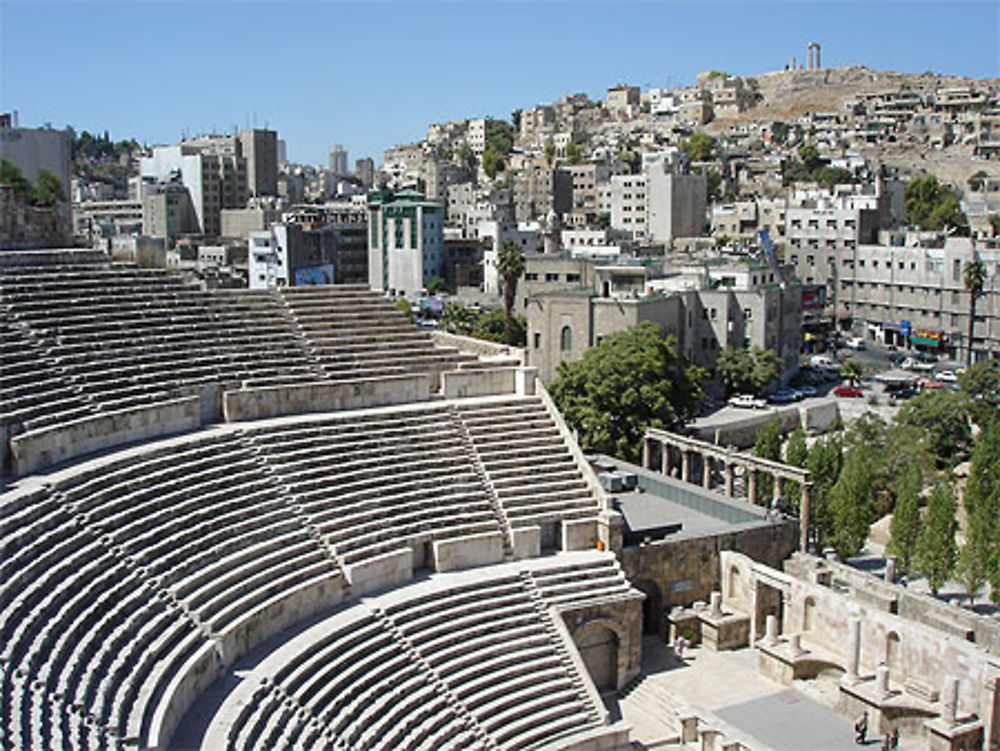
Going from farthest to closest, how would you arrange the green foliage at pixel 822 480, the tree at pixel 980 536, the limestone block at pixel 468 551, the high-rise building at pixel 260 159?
the high-rise building at pixel 260 159 → the green foliage at pixel 822 480 → the tree at pixel 980 536 → the limestone block at pixel 468 551

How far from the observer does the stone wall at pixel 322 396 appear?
2653 cm

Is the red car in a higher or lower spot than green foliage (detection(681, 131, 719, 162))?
lower

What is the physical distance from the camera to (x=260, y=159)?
143500mm

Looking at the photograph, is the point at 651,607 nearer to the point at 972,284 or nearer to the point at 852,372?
the point at 852,372

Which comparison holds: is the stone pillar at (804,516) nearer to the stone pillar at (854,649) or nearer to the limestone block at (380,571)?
the stone pillar at (854,649)

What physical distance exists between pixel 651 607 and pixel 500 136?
15818cm

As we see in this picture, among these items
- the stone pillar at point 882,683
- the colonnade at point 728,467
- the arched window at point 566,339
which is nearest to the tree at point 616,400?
the colonnade at point 728,467

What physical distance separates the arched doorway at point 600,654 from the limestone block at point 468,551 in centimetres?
271

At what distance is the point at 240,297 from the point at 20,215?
225 inches

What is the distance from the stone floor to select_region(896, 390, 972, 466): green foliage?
79.1ft

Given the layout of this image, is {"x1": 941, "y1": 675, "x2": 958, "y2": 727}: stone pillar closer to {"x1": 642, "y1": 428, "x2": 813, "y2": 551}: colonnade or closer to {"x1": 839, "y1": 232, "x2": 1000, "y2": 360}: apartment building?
{"x1": 642, "y1": 428, "x2": 813, "y2": 551}: colonnade

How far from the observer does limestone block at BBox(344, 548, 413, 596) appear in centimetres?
2358

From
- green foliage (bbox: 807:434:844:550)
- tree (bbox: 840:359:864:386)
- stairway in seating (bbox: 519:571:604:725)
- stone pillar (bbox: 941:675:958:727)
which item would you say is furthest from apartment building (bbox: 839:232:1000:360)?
stairway in seating (bbox: 519:571:604:725)

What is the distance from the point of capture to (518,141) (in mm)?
185250
